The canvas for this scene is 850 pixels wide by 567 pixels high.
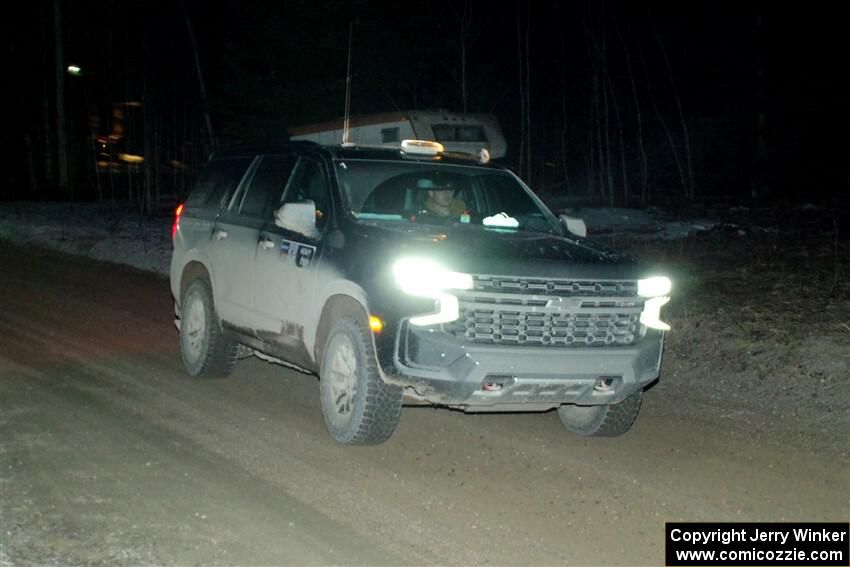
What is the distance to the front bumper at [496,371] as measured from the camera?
20.4ft

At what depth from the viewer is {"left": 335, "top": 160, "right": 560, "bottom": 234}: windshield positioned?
753cm

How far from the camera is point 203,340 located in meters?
8.88

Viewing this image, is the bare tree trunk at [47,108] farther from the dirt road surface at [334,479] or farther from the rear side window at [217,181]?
the dirt road surface at [334,479]

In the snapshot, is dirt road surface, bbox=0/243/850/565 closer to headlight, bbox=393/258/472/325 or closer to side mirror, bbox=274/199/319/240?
headlight, bbox=393/258/472/325

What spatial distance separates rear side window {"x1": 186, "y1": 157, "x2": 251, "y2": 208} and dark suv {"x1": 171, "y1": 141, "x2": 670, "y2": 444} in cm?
26

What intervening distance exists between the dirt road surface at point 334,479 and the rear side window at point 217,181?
5.18 ft

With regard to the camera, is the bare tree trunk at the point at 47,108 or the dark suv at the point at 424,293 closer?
the dark suv at the point at 424,293

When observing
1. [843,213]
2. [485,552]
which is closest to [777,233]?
[843,213]

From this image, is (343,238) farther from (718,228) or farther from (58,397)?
(718,228)

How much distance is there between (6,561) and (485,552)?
2.28m

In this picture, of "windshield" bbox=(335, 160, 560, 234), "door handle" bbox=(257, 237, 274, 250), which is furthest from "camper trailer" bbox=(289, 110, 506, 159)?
"door handle" bbox=(257, 237, 274, 250)

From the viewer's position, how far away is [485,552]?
5.10 meters

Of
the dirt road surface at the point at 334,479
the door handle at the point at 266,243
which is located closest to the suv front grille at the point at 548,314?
the dirt road surface at the point at 334,479

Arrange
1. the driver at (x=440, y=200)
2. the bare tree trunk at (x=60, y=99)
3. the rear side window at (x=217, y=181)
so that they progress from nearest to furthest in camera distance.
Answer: the driver at (x=440, y=200) → the rear side window at (x=217, y=181) → the bare tree trunk at (x=60, y=99)
